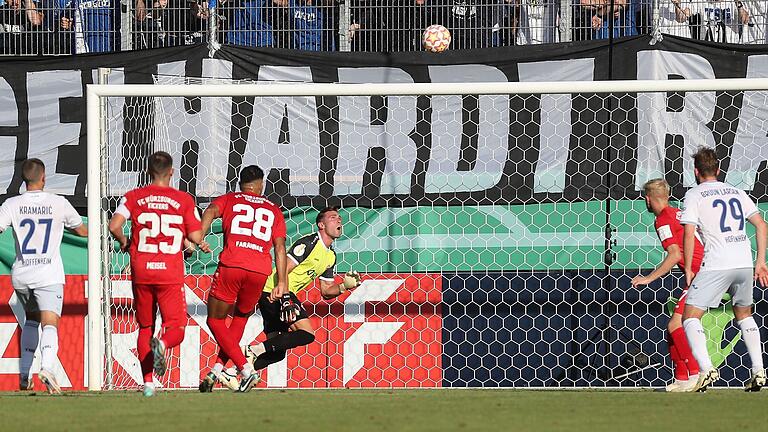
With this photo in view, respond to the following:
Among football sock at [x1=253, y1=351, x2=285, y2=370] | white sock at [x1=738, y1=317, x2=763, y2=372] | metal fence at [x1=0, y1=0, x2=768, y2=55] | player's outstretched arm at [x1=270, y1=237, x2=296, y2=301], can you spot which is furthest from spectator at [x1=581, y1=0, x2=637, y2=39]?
football sock at [x1=253, y1=351, x2=285, y2=370]

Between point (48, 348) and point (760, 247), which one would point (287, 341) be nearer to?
point (48, 348)

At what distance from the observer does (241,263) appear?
937 cm

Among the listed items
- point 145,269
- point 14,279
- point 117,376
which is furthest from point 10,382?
point 145,269

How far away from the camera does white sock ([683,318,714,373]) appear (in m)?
8.98

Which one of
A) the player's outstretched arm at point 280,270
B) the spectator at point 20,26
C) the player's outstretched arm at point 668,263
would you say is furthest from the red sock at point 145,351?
the spectator at point 20,26

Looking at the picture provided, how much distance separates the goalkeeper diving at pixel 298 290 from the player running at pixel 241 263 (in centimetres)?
47

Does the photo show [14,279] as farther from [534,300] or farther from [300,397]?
[534,300]

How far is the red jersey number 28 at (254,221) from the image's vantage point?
9375 mm

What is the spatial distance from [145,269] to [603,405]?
3260 millimetres

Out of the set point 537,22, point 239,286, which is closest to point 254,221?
point 239,286

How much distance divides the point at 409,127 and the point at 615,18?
2.26 metres

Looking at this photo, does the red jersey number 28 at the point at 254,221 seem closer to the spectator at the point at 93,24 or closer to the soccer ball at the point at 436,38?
the soccer ball at the point at 436,38

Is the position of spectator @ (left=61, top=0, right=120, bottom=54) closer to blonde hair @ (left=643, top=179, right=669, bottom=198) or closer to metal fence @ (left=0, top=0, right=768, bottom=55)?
metal fence @ (left=0, top=0, right=768, bottom=55)

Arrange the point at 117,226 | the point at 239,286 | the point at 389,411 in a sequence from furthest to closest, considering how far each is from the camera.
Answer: the point at 239,286, the point at 117,226, the point at 389,411
